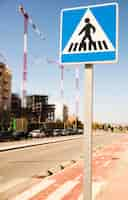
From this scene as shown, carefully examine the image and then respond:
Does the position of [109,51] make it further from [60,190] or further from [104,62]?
[60,190]

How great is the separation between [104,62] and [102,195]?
6238 millimetres

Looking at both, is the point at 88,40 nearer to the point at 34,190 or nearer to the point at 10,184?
the point at 34,190

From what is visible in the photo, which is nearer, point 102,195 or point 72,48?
point 72,48

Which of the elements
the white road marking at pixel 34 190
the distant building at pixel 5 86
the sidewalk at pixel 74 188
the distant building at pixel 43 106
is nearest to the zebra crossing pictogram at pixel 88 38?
the sidewalk at pixel 74 188

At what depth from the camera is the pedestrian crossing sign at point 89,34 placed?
414 centimetres

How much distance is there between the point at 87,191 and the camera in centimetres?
400

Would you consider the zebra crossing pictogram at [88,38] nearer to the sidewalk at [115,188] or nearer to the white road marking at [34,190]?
the sidewalk at [115,188]

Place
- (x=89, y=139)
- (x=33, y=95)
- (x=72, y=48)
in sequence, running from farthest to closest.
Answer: (x=33, y=95) → (x=72, y=48) → (x=89, y=139)

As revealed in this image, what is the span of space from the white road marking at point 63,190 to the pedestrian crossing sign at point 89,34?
5.97m

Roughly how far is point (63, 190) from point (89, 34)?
23.4ft

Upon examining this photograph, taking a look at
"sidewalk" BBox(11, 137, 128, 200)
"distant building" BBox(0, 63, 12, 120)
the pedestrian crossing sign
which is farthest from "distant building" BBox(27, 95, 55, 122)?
the pedestrian crossing sign

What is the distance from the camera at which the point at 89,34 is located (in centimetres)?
422

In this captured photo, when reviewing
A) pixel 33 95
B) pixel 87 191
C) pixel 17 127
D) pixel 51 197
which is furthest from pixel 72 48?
pixel 33 95

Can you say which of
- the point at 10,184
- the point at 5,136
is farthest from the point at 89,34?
the point at 5,136
